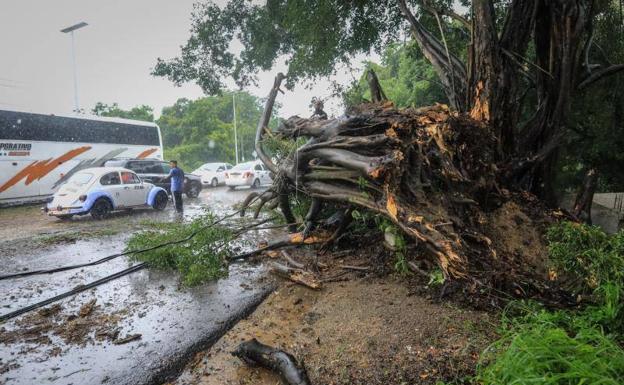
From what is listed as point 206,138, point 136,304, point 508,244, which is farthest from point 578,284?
point 206,138

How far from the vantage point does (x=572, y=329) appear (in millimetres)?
3000

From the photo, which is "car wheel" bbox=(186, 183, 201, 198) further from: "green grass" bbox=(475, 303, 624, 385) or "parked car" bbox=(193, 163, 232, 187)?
"green grass" bbox=(475, 303, 624, 385)

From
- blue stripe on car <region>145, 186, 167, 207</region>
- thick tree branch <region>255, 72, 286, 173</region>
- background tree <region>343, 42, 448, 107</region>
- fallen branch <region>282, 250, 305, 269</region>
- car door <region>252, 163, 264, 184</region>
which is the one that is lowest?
fallen branch <region>282, 250, 305, 269</region>

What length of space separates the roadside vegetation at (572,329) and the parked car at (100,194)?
11594mm

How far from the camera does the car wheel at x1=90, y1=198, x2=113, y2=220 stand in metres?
11.5

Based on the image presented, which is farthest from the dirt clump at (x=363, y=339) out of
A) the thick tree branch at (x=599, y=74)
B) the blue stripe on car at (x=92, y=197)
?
the blue stripe on car at (x=92, y=197)

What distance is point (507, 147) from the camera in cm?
613

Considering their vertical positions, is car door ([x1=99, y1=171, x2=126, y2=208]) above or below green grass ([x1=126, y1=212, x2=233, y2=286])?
above

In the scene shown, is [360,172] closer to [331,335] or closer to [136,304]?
[331,335]

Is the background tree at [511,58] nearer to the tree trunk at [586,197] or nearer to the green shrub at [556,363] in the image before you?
the tree trunk at [586,197]

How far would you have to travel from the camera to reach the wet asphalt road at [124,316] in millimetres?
3328

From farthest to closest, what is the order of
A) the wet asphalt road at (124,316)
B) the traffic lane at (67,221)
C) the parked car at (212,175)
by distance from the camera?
the parked car at (212,175)
the traffic lane at (67,221)
the wet asphalt road at (124,316)

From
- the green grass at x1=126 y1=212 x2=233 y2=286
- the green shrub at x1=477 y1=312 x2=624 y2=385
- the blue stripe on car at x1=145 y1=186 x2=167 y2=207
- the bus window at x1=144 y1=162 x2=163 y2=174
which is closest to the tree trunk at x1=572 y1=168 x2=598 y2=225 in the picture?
the green shrub at x1=477 y1=312 x2=624 y2=385

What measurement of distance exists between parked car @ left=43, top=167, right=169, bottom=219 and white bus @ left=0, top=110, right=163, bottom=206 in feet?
15.3
